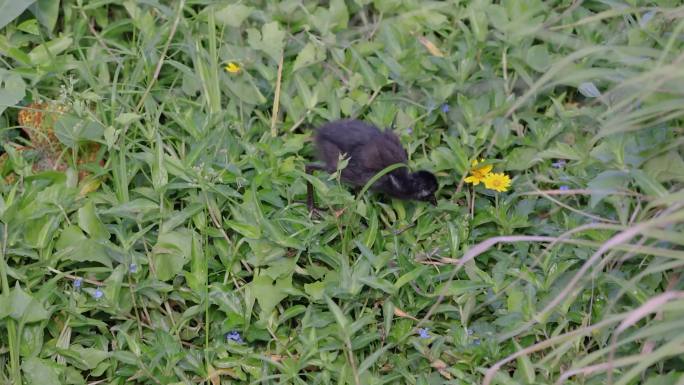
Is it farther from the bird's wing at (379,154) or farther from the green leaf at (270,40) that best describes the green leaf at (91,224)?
the green leaf at (270,40)

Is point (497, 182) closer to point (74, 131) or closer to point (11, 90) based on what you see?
point (74, 131)

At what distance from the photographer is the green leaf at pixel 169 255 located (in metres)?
4.34

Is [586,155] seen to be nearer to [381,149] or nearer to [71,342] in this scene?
[381,149]

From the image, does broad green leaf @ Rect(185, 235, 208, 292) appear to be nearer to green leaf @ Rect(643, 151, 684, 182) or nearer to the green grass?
the green grass

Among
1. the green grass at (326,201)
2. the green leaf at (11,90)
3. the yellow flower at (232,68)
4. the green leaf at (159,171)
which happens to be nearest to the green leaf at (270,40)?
Answer: the green grass at (326,201)

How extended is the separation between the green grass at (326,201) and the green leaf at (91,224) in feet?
0.04

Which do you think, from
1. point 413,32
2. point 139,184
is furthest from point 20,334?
point 413,32

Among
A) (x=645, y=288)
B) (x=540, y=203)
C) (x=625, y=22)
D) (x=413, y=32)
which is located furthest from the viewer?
(x=413, y=32)

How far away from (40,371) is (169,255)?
0.69 m

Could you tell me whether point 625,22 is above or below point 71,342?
above

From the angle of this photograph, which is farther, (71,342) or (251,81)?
(251,81)

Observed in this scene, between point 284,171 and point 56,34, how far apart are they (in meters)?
1.70

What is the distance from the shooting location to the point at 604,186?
4.07 meters

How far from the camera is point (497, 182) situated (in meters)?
4.70
